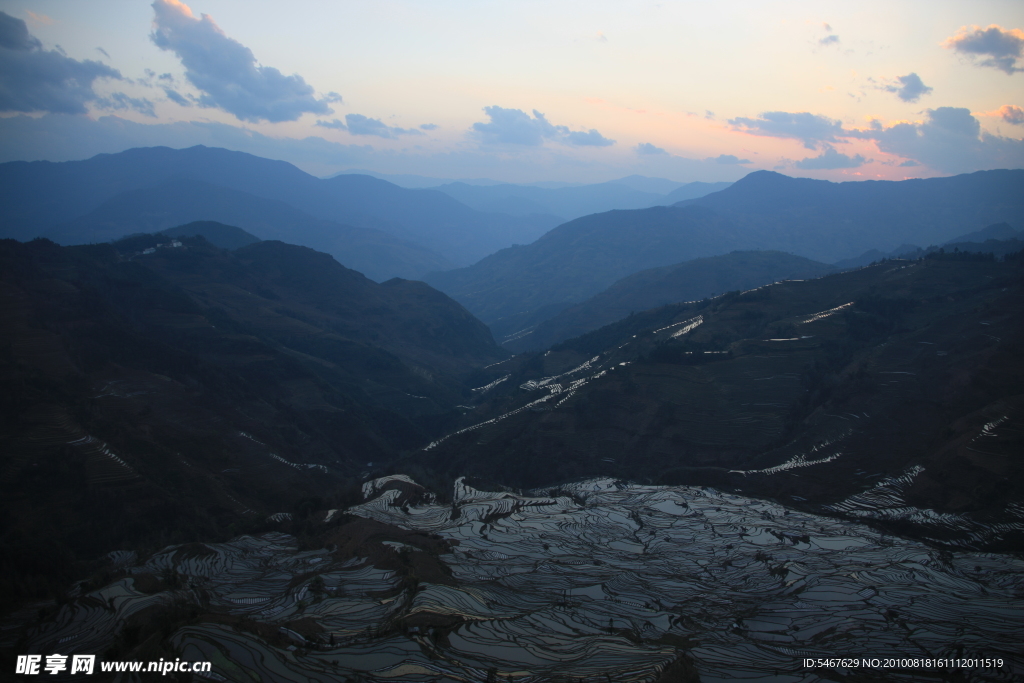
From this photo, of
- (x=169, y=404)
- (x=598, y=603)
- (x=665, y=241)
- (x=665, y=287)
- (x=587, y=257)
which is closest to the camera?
(x=598, y=603)

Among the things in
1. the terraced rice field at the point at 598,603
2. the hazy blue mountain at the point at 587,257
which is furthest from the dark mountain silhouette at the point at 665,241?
the terraced rice field at the point at 598,603

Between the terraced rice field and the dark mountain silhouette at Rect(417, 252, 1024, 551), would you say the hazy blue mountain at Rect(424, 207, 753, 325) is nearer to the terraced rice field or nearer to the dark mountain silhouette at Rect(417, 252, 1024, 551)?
the dark mountain silhouette at Rect(417, 252, 1024, 551)

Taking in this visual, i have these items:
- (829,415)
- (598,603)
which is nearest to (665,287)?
(829,415)

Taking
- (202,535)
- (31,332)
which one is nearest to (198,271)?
(31,332)

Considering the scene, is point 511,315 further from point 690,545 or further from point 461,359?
point 690,545

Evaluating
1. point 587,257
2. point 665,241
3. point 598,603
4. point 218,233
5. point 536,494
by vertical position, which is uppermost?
point 665,241

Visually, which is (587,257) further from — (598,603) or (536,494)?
(598,603)
